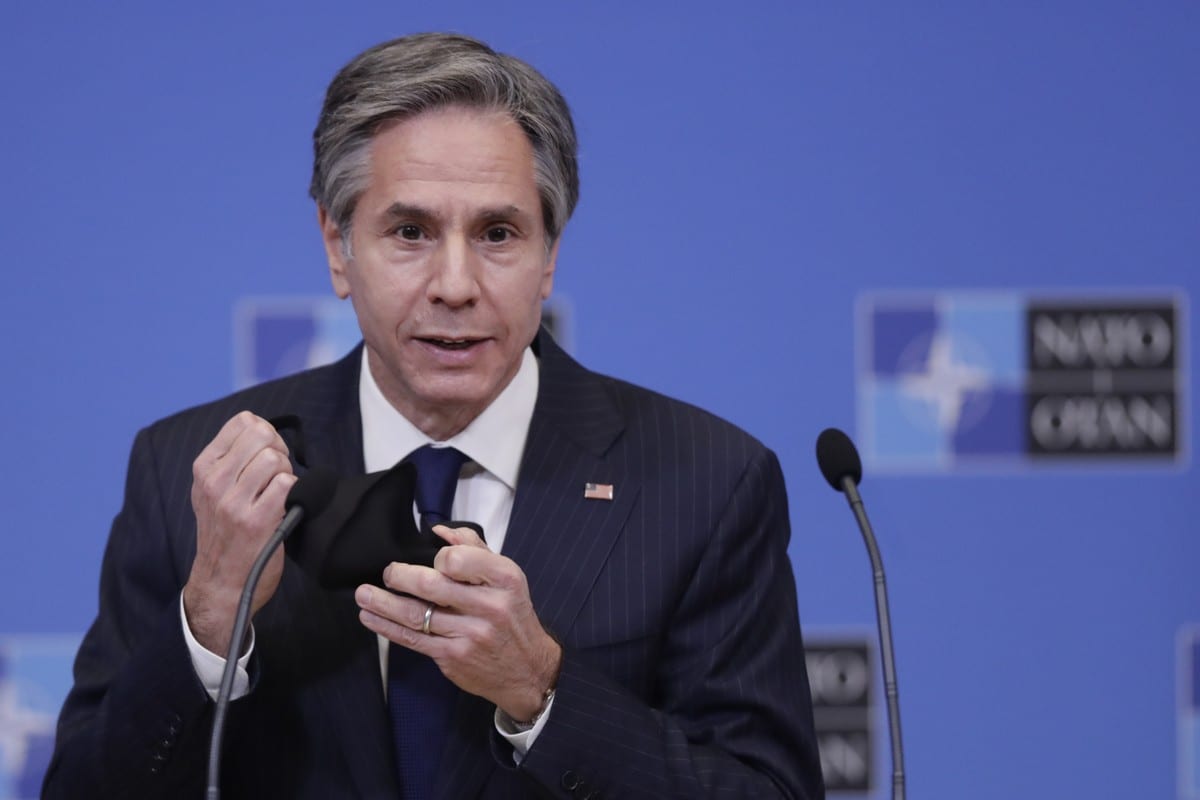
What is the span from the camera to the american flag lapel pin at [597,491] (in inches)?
77.4

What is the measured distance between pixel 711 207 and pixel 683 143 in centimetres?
14

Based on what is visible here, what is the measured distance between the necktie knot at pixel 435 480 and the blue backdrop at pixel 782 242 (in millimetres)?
1041

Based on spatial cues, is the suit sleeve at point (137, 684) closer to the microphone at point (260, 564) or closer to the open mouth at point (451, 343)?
the microphone at point (260, 564)

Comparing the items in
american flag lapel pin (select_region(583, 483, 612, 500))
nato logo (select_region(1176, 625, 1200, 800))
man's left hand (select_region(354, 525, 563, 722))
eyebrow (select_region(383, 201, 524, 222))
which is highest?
eyebrow (select_region(383, 201, 524, 222))

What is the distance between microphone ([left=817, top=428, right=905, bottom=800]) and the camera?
147 cm

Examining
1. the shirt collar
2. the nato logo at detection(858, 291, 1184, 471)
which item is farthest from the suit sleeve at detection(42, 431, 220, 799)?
the nato logo at detection(858, 291, 1184, 471)

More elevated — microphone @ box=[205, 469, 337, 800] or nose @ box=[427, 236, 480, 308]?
nose @ box=[427, 236, 480, 308]

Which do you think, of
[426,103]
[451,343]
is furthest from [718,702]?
[426,103]

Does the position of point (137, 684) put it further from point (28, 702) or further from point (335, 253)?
point (28, 702)

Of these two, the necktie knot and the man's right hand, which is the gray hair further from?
the man's right hand

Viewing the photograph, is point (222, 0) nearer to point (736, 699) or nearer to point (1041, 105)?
point (1041, 105)

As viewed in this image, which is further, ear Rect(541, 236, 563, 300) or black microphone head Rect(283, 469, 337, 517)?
ear Rect(541, 236, 563, 300)

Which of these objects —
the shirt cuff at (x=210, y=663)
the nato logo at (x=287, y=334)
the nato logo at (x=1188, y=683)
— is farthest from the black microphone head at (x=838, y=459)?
the nato logo at (x=1188, y=683)

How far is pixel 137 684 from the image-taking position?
1.74 meters
